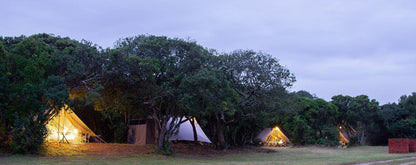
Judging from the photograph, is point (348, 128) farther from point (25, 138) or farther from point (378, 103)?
point (25, 138)

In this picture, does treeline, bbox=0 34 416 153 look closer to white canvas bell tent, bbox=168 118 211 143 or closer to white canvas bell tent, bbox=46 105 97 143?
white canvas bell tent, bbox=46 105 97 143

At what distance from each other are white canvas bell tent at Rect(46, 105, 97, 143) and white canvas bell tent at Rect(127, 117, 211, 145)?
4757 mm

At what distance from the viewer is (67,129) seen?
886 inches

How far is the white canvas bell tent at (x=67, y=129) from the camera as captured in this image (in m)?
21.5

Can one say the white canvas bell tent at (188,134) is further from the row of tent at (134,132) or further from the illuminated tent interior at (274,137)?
the illuminated tent interior at (274,137)

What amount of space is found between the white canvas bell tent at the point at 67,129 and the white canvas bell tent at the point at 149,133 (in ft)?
15.6

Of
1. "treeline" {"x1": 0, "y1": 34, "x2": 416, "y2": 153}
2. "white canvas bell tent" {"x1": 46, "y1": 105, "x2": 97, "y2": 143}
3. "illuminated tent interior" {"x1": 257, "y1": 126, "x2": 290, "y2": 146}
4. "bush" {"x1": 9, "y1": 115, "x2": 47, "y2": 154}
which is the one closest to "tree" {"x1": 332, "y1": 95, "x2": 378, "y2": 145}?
"illuminated tent interior" {"x1": 257, "y1": 126, "x2": 290, "y2": 146}

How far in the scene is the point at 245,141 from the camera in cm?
3512

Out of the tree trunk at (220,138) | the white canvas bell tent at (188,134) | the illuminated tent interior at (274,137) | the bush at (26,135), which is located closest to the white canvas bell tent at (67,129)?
the bush at (26,135)

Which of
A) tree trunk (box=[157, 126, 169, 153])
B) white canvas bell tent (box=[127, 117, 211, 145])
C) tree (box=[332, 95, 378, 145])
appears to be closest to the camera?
tree trunk (box=[157, 126, 169, 153])

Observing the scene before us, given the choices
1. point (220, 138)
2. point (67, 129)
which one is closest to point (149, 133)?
point (220, 138)

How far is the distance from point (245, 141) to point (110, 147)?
16.4 m

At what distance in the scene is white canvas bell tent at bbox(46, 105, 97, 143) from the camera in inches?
847

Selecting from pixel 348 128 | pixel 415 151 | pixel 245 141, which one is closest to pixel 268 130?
pixel 245 141
